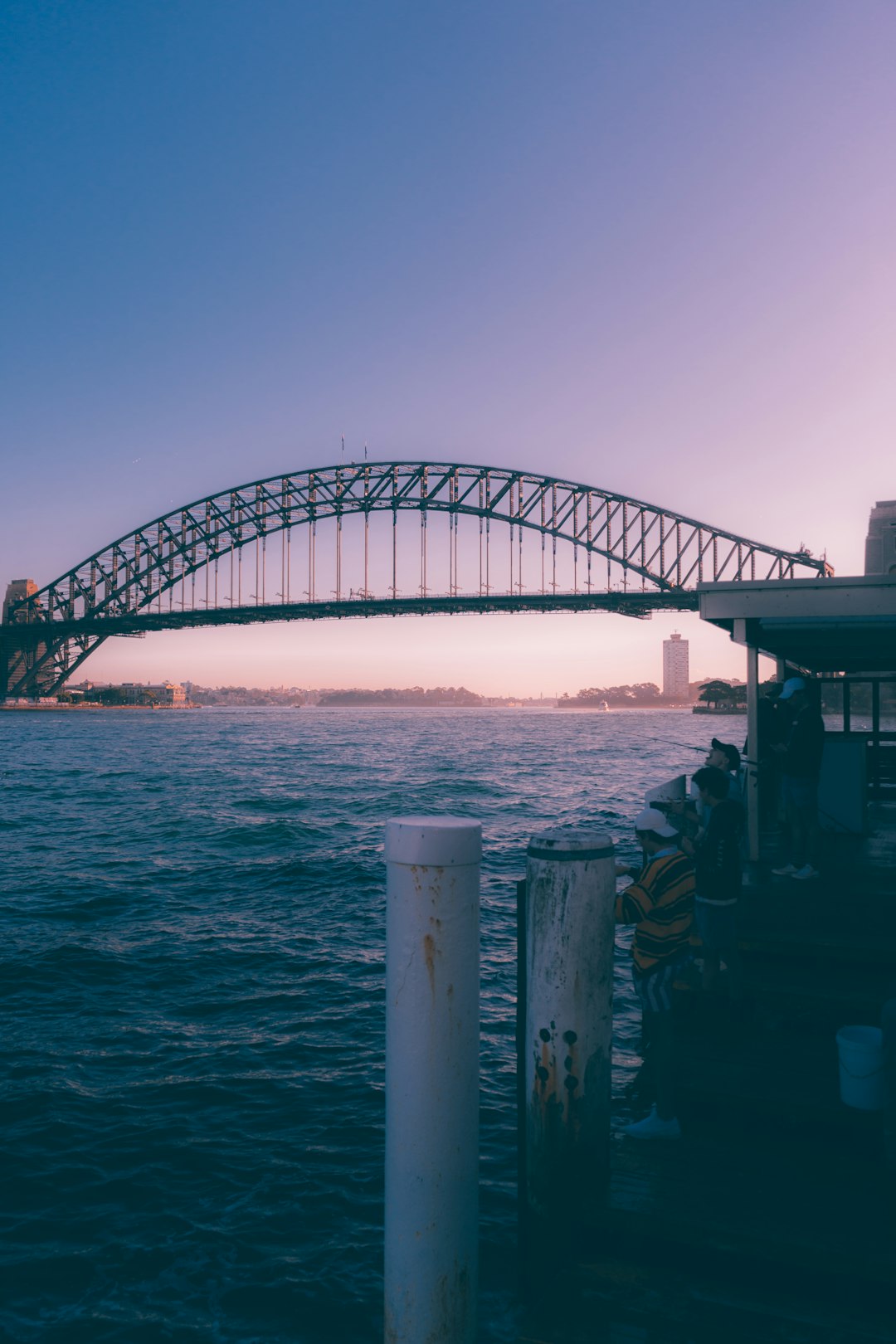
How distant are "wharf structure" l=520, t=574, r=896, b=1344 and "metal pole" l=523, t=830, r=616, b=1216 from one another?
16 centimetres

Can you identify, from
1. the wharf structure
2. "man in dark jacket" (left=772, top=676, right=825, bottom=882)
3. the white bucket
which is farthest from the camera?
"man in dark jacket" (left=772, top=676, right=825, bottom=882)

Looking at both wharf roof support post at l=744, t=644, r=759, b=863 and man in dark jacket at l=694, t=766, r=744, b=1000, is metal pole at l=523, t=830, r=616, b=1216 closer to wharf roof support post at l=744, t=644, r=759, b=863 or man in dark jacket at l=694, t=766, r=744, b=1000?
man in dark jacket at l=694, t=766, r=744, b=1000

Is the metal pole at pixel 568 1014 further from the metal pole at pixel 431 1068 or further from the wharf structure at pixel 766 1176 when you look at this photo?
the metal pole at pixel 431 1068

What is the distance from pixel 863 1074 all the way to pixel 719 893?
148 cm

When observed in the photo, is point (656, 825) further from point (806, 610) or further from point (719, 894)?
point (806, 610)

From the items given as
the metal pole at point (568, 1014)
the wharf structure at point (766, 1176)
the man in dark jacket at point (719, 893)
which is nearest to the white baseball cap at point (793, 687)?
the wharf structure at point (766, 1176)

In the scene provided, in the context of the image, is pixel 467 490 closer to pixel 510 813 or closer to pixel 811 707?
pixel 510 813

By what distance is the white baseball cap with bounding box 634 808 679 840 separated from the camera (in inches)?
195

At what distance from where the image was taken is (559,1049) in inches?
151

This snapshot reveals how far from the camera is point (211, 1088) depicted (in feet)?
24.6

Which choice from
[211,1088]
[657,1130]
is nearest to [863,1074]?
[657,1130]

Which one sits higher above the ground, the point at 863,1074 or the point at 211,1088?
the point at 863,1074

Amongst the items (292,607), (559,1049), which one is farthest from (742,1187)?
(292,607)

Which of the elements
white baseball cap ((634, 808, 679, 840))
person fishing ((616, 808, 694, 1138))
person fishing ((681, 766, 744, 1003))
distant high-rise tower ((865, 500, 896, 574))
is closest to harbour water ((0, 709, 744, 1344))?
person fishing ((616, 808, 694, 1138))
